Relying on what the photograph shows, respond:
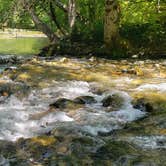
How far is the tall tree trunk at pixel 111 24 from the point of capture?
1702 cm

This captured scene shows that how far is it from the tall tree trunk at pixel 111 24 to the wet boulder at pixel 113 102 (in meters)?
7.65

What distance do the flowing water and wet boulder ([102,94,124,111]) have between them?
8 centimetres

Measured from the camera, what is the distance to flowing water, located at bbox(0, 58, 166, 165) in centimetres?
770

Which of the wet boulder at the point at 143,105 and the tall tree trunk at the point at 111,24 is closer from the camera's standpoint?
the wet boulder at the point at 143,105

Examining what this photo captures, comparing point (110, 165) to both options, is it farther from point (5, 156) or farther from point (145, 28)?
point (145, 28)

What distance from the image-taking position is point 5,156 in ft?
21.2

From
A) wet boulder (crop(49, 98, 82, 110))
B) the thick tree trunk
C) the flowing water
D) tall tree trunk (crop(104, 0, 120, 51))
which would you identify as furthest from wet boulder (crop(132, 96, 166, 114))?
the thick tree trunk

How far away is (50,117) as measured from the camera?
8617 millimetres

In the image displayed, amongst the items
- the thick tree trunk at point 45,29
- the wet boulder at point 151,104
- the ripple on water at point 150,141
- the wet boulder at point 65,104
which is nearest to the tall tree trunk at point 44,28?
the thick tree trunk at point 45,29

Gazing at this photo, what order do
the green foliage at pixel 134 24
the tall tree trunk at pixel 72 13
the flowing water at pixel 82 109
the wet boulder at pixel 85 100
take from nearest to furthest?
the flowing water at pixel 82 109, the wet boulder at pixel 85 100, the green foliage at pixel 134 24, the tall tree trunk at pixel 72 13

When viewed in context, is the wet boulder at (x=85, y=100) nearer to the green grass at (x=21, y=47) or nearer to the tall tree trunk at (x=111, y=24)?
the tall tree trunk at (x=111, y=24)

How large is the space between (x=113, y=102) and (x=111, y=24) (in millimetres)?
8113

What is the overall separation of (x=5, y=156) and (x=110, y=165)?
158cm

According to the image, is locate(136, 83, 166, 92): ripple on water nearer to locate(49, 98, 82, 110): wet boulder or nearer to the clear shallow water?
the clear shallow water
